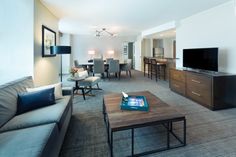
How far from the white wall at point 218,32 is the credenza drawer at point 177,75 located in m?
0.90

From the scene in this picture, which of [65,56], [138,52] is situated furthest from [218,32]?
[65,56]

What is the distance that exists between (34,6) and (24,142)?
2802mm

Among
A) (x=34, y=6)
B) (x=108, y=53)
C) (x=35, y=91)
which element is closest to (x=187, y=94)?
(x=35, y=91)

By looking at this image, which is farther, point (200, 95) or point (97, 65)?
point (97, 65)

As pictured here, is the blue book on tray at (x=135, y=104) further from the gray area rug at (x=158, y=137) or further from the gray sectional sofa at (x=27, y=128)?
the gray sectional sofa at (x=27, y=128)

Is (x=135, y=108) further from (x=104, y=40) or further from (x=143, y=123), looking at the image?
(x=104, y=40)

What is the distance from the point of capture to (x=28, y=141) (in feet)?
4.49

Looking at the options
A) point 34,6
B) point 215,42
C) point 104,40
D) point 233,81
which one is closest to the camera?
point 34,6

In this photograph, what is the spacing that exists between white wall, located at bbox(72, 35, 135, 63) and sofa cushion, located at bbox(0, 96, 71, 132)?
26.8 feet

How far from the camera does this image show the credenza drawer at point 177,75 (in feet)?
14.0

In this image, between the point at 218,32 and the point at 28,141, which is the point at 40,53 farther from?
the point at 218,32

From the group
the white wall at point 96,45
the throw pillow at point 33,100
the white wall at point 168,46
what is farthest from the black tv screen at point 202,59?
the white wall at point 168,46

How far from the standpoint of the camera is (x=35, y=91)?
2305mm

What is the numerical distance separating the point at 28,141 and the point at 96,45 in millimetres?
9249
